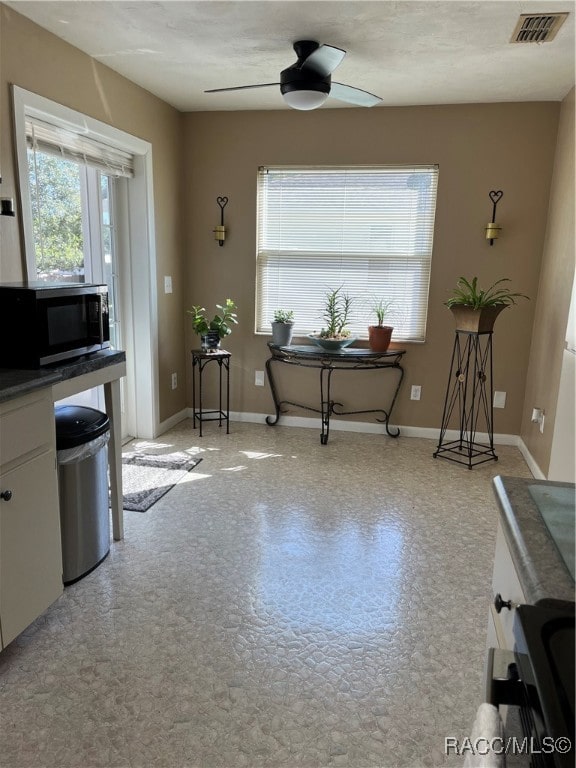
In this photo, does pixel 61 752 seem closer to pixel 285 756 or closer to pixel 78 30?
pixel 285 756

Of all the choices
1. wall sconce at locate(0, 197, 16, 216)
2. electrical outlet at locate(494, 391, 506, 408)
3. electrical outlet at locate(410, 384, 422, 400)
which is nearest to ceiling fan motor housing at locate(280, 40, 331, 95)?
wall sconce at locate(0, 197, 16, 216)

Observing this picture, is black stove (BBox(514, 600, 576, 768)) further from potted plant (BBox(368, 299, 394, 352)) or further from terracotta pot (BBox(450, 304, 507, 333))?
potted plant (BBox(368, 299, 394, 352))

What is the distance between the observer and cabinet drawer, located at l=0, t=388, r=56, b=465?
1608mm

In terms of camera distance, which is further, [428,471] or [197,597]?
[428,471]

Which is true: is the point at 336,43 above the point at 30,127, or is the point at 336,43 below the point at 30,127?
above

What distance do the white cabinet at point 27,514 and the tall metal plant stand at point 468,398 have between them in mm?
2783

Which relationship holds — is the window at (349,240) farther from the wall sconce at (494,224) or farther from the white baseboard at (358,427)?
the white baseboard at (358,427)

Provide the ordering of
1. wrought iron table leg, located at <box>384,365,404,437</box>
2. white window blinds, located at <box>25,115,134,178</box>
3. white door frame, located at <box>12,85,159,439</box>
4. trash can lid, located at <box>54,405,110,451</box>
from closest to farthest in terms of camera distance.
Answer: trash can lid, located at <box>54,405,110,451</box>, white window blinds, located at <box>25,115,134,178</box>, white door frame, located at <box>12,85,159,439</box>, wrought iron table leg, located at <box>384,365,404,437</box>

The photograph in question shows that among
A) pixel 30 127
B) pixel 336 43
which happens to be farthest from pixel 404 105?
pixel 30 127

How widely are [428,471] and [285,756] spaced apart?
2.35 m

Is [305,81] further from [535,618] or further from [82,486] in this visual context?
[535,618]

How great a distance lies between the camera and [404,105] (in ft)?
12.4

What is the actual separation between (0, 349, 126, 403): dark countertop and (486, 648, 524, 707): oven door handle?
1463mm

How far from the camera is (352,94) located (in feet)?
9.45
